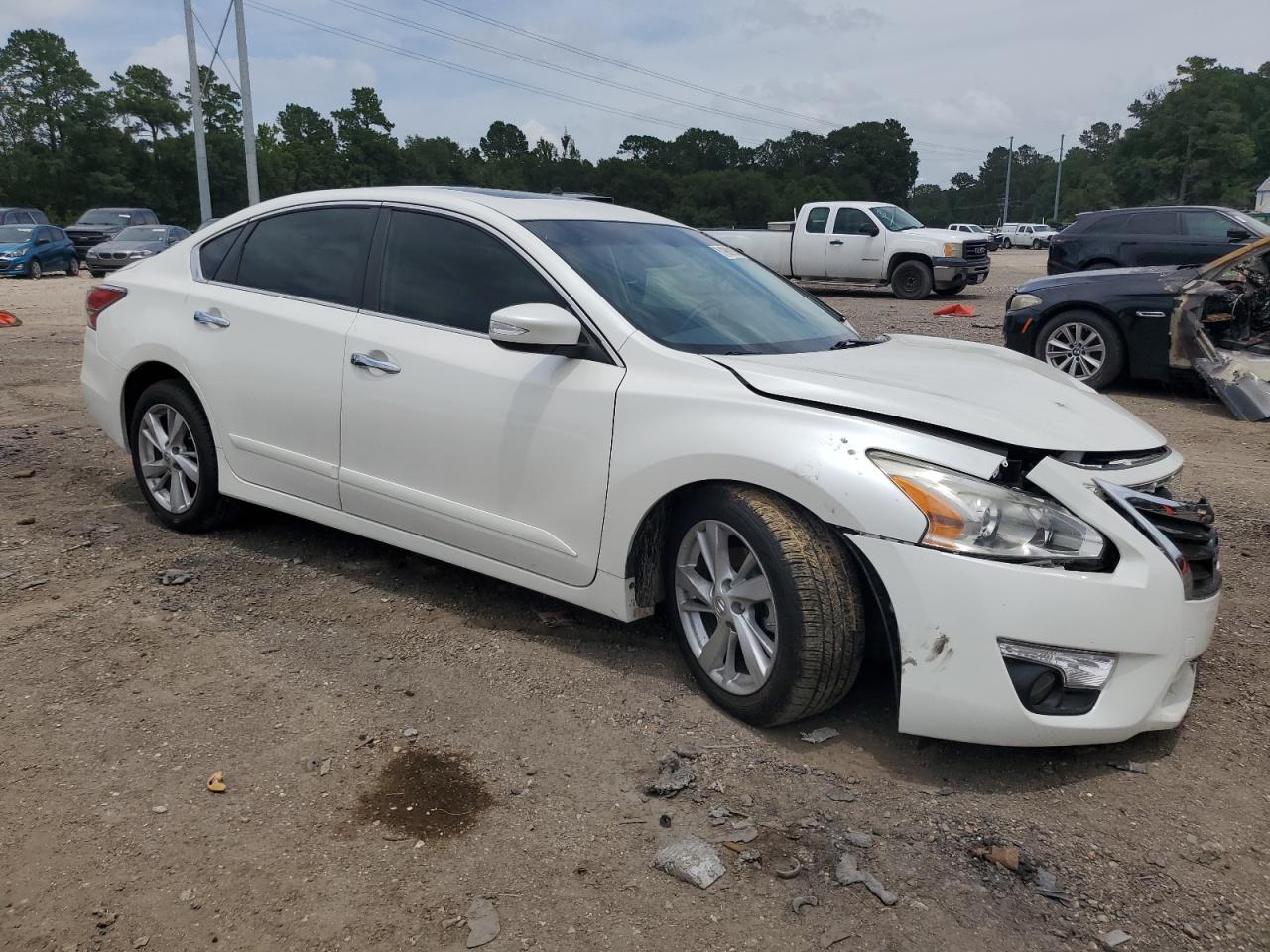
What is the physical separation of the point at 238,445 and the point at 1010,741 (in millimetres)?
3427

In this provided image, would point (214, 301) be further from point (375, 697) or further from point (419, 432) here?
point (375, 697)

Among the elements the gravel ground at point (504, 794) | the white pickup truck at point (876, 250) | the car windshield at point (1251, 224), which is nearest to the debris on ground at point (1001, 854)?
the gravel ground at point (504, 794)

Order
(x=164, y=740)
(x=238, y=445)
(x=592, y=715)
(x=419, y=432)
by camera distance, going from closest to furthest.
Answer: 1. (x=164, y=740)
2. (x=592, y=715)
3. (x=419, y=432)
4. (x=238, y=445)

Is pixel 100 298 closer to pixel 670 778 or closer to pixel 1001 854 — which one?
pixel 670 778

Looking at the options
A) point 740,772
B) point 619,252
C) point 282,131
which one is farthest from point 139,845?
point 282,131

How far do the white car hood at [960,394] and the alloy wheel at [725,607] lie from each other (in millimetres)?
529

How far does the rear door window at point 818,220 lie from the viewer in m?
20.3

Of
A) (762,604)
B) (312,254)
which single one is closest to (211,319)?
(312,254)

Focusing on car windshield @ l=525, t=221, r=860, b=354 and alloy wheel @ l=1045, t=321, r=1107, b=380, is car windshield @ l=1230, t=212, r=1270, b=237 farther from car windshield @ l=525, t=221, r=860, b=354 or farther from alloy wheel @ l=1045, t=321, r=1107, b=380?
car windshield @ l=525, t=221, r=860, b=354

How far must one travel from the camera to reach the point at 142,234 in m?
26.0

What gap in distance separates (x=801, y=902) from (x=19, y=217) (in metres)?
34.3

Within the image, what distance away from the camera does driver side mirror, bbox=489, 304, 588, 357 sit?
3562 mm

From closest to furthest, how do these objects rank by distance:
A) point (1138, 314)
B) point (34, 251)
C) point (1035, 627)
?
point (1035, 627), point (1138, 314), point (34, 251)

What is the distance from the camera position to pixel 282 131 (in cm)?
7925
